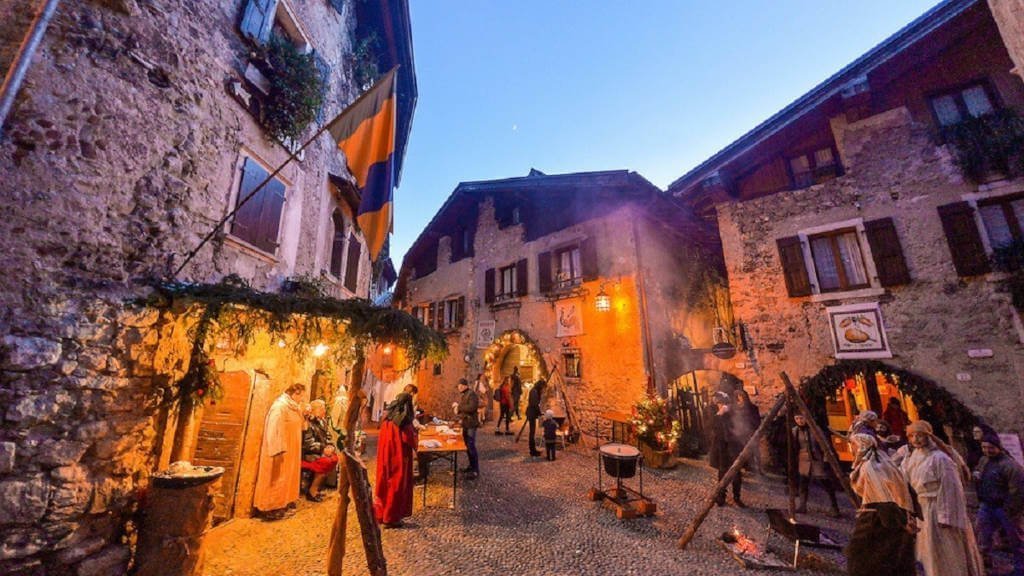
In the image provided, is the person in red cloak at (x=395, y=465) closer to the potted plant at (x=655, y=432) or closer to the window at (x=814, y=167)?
the potted plant at (x=655, y=432)

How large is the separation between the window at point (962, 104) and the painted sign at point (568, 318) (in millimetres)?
9315

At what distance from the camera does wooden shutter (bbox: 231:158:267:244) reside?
5469 mm

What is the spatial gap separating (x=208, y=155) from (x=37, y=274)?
2324 millimetres

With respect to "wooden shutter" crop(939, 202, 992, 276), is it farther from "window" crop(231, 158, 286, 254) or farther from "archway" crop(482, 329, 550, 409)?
"window" crop(231, 158, 286, 254)

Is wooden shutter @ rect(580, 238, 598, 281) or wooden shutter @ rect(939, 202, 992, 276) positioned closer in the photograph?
wooden shutter @ rect(939, 202, 992, 276)

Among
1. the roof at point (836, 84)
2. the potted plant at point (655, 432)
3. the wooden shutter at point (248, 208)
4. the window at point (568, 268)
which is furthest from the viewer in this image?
the window at point (568, 268)

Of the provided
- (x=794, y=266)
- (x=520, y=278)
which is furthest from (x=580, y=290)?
(x=794, y=266)

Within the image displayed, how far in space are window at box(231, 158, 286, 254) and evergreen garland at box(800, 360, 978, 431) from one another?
36.4 feet

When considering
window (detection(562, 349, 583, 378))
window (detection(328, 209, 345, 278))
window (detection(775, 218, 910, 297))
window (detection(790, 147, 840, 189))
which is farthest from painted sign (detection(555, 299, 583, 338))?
window (detection(328, 209, 345, 278))

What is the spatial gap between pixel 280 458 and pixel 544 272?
957 cm

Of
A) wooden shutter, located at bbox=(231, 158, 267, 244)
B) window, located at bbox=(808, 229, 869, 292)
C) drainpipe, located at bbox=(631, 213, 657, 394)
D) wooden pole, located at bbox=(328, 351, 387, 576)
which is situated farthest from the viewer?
drainpipe, located at bbox=(631, 213, 657, 394)

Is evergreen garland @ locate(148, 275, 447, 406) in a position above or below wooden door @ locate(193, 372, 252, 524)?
above

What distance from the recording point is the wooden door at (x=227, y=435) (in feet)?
18.7

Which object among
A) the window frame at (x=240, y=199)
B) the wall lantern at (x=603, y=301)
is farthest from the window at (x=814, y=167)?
the window frame at (x=240, y=199)
